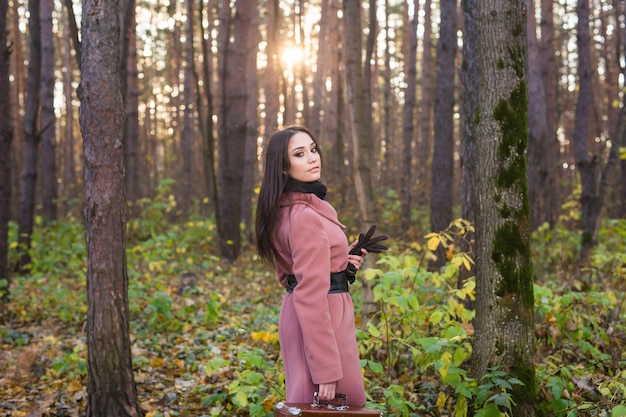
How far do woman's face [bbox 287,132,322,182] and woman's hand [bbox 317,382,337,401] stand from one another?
0.96 meters

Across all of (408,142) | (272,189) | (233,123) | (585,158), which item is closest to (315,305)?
(272,189)

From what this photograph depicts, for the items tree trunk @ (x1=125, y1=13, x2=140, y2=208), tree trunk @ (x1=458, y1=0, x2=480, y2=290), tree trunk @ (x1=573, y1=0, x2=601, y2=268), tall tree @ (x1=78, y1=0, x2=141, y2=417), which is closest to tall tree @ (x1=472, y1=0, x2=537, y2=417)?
tall tree @ (x1=78, y1=0, x2=141, y2=417)

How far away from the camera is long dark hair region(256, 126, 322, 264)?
306 centimetres

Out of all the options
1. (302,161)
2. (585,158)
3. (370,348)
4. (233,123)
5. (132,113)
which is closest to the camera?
(302,161)

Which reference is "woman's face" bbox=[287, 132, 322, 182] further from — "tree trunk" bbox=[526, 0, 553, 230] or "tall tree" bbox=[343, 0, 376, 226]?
"tree trunk" bbox=[526, 0, 553, 230]

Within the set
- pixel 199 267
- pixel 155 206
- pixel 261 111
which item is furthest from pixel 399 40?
pixel 199 267

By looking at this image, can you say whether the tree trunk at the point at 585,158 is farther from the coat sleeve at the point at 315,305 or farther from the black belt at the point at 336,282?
the coat sleeve at the point at 315,305

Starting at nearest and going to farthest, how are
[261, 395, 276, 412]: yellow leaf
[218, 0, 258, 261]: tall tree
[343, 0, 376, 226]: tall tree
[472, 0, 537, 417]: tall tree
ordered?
[472, 0, 537, 417]: tall tree < [261, 395, 276, 412]: yellow leaf < [343, 0, 376, 226]: tall tree < [218, 0, 258, 261]: tall tree

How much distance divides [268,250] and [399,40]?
37.2m

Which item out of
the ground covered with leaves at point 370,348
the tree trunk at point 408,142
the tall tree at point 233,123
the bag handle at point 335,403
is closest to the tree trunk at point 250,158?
the tall tree at point 233,123

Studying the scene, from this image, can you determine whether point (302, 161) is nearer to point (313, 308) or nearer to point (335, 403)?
point (313, 308)

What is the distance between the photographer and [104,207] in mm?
4516

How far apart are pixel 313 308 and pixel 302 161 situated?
731mm

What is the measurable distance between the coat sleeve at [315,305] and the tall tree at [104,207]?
7.07ft
